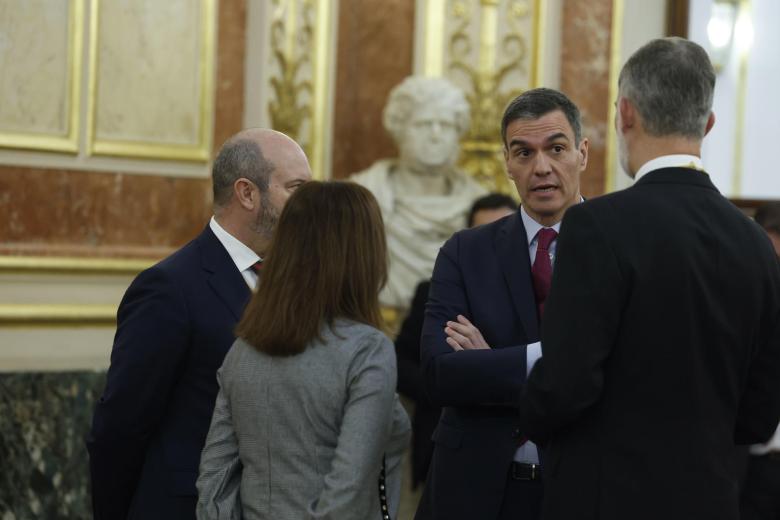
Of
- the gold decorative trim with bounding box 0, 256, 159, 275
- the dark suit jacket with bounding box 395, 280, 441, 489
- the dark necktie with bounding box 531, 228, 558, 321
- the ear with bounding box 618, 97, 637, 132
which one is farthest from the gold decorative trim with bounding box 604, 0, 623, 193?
the ear with bounding box 618, 97, 637, 132

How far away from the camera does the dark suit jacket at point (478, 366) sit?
2656 millimetres

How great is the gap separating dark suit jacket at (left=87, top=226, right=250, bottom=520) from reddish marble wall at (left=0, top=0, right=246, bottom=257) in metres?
2.42

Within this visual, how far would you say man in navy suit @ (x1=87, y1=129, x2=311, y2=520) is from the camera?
110 inches

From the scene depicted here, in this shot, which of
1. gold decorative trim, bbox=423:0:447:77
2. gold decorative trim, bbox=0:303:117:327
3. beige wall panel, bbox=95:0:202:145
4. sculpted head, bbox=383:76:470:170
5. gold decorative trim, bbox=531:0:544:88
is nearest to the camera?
gold decorative trim, bbox=0:303:117:327

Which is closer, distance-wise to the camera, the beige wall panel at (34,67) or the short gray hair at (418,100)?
the beige wall panel at (34,67)

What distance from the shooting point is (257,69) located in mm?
5941

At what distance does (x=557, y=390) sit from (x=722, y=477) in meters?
0.34

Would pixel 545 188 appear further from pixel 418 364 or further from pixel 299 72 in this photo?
pixel 299 72

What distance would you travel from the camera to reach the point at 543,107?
9.60 ft

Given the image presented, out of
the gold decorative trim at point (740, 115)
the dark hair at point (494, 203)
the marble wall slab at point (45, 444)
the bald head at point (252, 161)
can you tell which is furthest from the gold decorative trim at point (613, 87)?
the bald head at point (252, 161)

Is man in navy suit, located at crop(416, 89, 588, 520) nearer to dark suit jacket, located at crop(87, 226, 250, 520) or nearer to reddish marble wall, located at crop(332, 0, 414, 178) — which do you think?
dark suit jacket, located at crop(87, 226, 250, 520)

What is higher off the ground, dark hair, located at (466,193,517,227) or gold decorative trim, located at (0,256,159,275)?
dark hair, located at (466,193,517,227)

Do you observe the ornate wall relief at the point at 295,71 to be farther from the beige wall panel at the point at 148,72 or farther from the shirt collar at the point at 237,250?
the shirt collar at the point at 237,250

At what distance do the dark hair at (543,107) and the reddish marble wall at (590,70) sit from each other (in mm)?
3752
